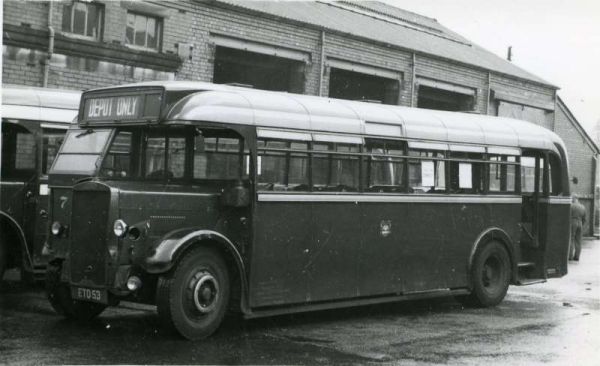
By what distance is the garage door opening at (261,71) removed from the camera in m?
19.2

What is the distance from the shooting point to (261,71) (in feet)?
66.8

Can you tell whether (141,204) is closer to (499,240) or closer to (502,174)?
(499,240)

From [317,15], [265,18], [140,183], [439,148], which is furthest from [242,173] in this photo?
[317,15]

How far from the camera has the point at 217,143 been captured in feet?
29.5

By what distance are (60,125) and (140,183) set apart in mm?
3440

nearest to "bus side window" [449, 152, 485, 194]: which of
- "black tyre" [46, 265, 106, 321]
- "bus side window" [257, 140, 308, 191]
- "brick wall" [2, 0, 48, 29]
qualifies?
"bus side window" [257, 140, 308, 191]

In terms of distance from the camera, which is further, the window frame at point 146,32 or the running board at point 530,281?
the window frame at point 146,32

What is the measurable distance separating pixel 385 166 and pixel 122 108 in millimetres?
3212

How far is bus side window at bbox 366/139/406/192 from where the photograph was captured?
1005 centimetres

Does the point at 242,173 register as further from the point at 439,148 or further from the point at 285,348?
the point at 439,148

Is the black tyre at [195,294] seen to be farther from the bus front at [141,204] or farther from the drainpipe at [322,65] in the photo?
the drainpipe at [322,65]

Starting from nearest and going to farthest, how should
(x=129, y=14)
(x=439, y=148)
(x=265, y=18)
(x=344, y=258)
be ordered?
(x=344, y=258)
(x=439, y=148)
(x=129, y=14)
(x=265, y=18)

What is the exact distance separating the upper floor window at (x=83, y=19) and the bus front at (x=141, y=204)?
6.31m

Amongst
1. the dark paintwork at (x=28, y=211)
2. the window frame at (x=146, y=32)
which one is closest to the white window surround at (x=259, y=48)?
the window frame at (x=146, y=32)
